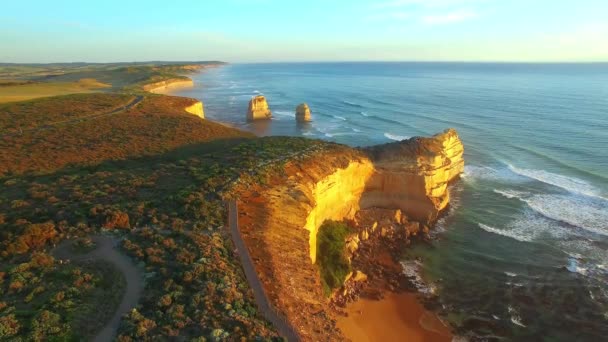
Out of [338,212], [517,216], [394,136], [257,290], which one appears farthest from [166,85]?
[257,290]

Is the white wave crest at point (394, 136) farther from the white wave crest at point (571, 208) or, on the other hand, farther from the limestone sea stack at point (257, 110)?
the limestone sea stack at point (257, 110)

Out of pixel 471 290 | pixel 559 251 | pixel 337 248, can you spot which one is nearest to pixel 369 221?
pixel 337 248

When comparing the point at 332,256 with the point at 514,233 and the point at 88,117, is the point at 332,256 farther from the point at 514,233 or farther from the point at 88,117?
the point at 88,117

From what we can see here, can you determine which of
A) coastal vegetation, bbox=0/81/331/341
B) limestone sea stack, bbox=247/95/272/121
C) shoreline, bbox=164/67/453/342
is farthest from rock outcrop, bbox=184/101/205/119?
shoreline, bbox=164/67/453/342

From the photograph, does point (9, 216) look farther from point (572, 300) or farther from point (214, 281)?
point (572, 300)

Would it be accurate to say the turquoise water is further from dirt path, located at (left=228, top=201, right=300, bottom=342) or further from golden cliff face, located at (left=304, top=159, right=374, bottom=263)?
dirt path, located at (left=228, top=201, right=300, bottom=342)

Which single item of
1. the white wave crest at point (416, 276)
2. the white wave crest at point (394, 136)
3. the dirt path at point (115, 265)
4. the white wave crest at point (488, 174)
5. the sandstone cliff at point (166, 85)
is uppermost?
the sandstone cliff at point (166, 85)

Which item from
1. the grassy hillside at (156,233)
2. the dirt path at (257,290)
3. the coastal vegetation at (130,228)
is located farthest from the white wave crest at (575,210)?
the dirt path at (257,290)
